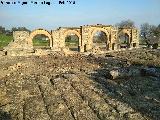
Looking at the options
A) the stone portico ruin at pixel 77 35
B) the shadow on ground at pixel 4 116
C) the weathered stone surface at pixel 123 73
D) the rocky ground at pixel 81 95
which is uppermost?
the stone portico ruin at pixel 77 35

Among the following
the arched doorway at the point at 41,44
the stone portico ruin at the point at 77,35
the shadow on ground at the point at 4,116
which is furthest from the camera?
the arched doorway at the point at 41,44

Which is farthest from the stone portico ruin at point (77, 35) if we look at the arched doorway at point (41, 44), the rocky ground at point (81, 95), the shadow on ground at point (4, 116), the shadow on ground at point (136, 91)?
the shadow on ground at point (4, 116)

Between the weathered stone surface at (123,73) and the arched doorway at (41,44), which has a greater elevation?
the arched doorway at (41,44)

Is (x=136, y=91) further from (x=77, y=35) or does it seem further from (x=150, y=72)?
(x=77, y=35)

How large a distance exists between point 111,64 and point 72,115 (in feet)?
33.4

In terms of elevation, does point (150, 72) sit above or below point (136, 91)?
above

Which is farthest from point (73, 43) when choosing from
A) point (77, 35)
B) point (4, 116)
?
point (4, 116)

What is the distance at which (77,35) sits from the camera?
32.1 m

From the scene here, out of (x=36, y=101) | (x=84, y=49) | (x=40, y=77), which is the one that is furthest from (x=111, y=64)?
(x=84, y=49)

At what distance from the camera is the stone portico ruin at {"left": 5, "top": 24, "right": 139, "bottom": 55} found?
2941 centimetres

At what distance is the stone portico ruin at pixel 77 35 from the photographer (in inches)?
1158

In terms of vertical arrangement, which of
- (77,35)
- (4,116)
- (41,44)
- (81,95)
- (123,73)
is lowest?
(4,116)

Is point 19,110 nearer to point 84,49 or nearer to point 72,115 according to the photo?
point 72,115

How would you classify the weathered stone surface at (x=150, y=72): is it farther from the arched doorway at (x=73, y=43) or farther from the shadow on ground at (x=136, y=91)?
the arched doorway at (x=73, y=43)
